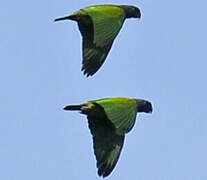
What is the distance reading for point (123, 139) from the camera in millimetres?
34031

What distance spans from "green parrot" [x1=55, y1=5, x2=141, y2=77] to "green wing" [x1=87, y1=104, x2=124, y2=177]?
119 cm

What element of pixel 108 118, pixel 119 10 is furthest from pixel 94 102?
pixel 119 10

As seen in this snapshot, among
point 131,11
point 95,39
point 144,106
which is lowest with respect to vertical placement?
point 144,106

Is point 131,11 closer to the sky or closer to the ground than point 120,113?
closer to the sky

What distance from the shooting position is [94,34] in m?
34.7

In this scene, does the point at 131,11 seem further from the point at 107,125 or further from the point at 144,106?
the point at 107,125

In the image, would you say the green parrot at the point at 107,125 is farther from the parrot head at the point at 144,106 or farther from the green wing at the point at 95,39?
the green wing at the point at 95,39

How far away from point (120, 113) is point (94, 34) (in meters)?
2.34

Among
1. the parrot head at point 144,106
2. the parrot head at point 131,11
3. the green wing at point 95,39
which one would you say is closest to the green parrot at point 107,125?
the parrot head at point 144,106

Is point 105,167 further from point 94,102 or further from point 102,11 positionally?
point 102,11

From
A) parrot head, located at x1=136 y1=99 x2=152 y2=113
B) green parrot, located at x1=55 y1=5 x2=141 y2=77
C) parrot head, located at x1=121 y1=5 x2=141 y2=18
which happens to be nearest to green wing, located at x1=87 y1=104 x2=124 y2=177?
green parrot, located at x1=55 y1=5 x2=141 y2=77

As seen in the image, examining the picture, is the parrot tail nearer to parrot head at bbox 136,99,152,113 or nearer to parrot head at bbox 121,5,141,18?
parrot head at bbox 136,99,152,113

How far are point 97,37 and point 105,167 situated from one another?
11.2 feet

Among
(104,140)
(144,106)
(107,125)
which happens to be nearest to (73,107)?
(107,125)
